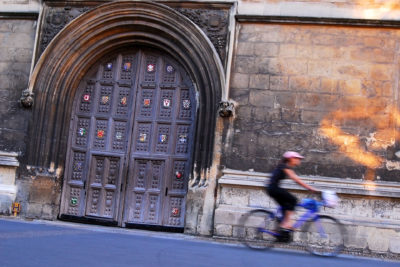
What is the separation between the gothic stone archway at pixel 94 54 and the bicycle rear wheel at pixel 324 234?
10.1 ft

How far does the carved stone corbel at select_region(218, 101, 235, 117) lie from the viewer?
872 cm

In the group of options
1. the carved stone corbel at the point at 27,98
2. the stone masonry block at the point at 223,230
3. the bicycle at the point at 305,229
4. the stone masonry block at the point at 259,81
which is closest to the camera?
the bicycle at the point at 305,229

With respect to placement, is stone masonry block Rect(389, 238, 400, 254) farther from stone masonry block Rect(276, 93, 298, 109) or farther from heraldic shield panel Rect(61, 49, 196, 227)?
heraldic shield panel Rect(61, 49, 196, 227)

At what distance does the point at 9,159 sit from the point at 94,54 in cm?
258

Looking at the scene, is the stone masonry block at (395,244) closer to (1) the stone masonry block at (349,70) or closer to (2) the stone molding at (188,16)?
(1) the stone masonry block at (349,70)

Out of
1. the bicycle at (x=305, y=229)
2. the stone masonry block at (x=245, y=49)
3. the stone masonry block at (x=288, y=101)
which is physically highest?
the stone masonry block at (x=245, y=49)

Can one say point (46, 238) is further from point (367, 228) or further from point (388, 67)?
point (388, 67)

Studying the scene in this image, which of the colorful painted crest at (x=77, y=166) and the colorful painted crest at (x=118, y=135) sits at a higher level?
the colorful painted crest at (x=118, y=135)

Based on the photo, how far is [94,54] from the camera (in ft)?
31.9

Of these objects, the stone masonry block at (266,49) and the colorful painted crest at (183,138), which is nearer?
the stone masonry block at (266,49)

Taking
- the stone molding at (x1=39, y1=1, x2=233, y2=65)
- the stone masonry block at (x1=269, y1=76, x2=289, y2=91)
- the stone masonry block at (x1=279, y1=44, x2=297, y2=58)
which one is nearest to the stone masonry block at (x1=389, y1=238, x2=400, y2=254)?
the stone masonry block at (x1=269, y1=76, x2=289, y2=91)

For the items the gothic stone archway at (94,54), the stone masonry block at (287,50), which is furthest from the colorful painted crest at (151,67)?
the stone masonry block at (287,50)

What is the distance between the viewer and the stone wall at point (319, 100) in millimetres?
8508

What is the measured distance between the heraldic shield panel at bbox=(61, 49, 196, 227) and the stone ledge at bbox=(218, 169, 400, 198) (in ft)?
3.36
